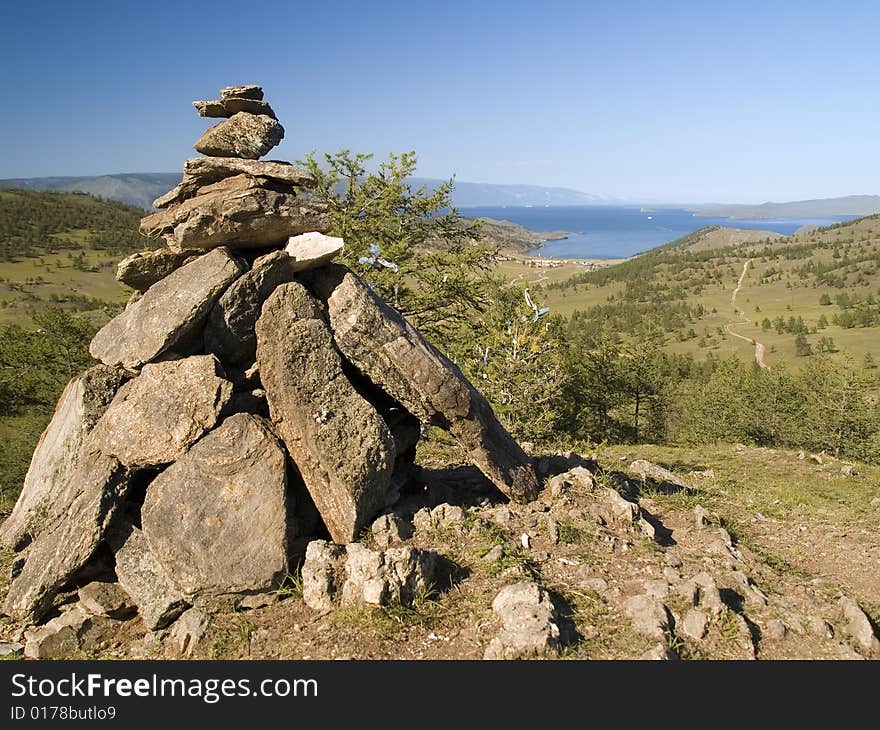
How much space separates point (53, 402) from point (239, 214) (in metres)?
26.2

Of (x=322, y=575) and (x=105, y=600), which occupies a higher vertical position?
(x=322, y=575)

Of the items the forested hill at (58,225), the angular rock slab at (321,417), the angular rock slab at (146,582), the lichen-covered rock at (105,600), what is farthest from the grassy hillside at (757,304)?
the lichen-covered rock at (105,600)

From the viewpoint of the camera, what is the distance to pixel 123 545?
994cm

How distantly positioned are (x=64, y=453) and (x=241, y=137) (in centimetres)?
743

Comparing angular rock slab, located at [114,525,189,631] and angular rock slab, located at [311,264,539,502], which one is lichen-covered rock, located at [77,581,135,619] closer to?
angular rock slab, located at [114,525,189,631]

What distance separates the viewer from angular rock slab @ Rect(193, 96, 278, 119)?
12906 mm

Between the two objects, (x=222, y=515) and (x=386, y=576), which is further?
(x=222, y=515)

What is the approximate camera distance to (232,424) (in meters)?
10.4

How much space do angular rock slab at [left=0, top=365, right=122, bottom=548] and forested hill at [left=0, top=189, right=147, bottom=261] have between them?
9882cm

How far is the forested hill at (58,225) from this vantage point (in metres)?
102

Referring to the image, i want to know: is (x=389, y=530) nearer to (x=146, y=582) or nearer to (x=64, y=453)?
(x=146, y=582)

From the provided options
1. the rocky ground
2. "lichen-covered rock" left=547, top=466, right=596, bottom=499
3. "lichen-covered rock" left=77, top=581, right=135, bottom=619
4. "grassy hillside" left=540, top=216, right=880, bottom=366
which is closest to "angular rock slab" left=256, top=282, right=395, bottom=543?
the rocky ground

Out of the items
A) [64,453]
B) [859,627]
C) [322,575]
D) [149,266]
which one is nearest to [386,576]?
[322,575]

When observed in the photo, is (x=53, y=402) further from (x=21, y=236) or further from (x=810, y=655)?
(x=21, y=236)
